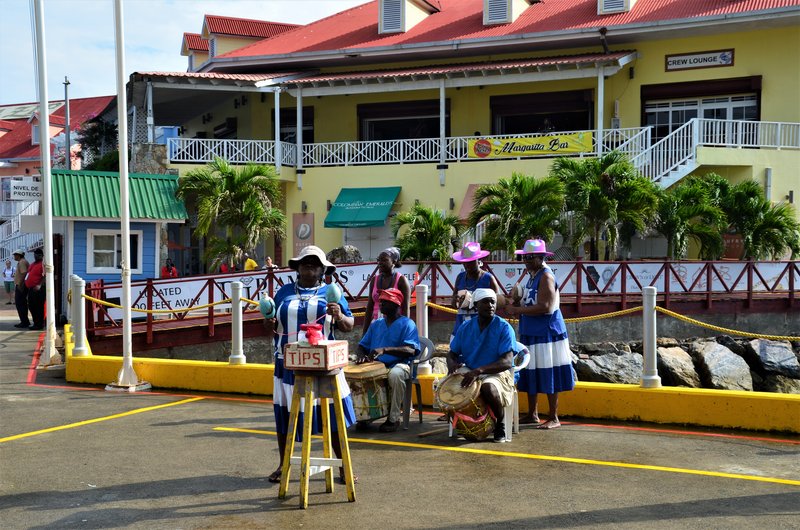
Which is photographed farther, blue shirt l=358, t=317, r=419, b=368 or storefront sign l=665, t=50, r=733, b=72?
storefront sign l=665, t=50, r=733, b=72

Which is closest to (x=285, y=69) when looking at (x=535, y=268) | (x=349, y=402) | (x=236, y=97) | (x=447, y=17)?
(x=236, y=97)

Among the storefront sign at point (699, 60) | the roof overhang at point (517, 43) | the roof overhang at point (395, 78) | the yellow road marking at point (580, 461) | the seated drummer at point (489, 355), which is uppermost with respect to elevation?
the roof overhang at point (517, 43)

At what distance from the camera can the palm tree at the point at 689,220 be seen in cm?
2056

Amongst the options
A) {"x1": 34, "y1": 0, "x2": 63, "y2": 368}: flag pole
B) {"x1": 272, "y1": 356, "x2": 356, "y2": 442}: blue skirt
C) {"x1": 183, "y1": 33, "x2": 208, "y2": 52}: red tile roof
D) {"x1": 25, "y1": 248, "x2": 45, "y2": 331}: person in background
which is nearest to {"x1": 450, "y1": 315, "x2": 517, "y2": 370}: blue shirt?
{"x1": 272, "y1": 356, "x2": 356, "y2": 442}: blue skirt

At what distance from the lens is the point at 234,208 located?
870 inches

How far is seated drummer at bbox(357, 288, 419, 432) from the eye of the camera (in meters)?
8.60

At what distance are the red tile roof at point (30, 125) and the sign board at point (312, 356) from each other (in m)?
48.9

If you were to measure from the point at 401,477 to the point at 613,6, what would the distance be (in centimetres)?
2287

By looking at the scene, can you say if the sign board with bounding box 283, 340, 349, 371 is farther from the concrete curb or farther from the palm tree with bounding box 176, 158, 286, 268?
the palm tree with bounding box 176, 158, 286, 268

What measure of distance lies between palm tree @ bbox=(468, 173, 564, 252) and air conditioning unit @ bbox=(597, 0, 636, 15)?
9285mm

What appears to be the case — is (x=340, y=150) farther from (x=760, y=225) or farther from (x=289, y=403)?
(x=289, y=403)

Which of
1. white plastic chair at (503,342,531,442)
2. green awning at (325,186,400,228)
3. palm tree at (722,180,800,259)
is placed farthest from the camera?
green awning at (325,186,400,228)

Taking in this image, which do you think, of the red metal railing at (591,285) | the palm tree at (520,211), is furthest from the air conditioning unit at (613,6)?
the red metal railing at (591,285)

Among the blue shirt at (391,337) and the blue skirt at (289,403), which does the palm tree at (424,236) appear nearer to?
the blue shirt at (391,337)
